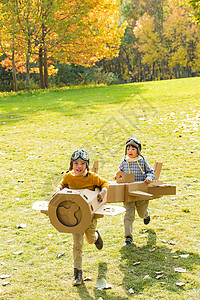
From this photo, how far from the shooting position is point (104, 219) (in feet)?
18.8

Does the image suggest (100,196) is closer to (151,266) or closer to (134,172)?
(151,266)

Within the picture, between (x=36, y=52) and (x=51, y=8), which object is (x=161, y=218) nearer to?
(x=51, y=8)

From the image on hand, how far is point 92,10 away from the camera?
93.5 feet

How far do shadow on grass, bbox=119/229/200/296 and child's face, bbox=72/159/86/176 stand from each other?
1.19 meters

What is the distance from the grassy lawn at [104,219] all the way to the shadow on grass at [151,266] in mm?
10

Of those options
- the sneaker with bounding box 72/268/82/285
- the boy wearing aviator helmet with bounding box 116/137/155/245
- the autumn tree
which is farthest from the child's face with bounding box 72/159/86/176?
the autumn tree

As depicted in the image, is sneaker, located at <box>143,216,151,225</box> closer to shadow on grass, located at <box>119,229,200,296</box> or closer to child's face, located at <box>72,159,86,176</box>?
shadow on grass, located at <box>119,229,200,296</box>

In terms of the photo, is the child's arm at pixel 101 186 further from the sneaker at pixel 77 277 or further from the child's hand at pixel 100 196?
the sneaker at pixel 77 277

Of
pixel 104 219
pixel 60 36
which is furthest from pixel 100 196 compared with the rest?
pixel 60 36

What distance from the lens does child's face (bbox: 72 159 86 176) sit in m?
3.92

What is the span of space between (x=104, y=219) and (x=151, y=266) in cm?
164

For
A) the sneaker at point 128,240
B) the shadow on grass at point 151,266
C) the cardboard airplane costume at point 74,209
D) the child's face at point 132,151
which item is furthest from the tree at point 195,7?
the cardboard airplane costume at point 74,209

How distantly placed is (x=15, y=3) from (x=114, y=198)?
2545 cm

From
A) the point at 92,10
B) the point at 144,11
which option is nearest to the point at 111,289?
A: the point at 92,10
